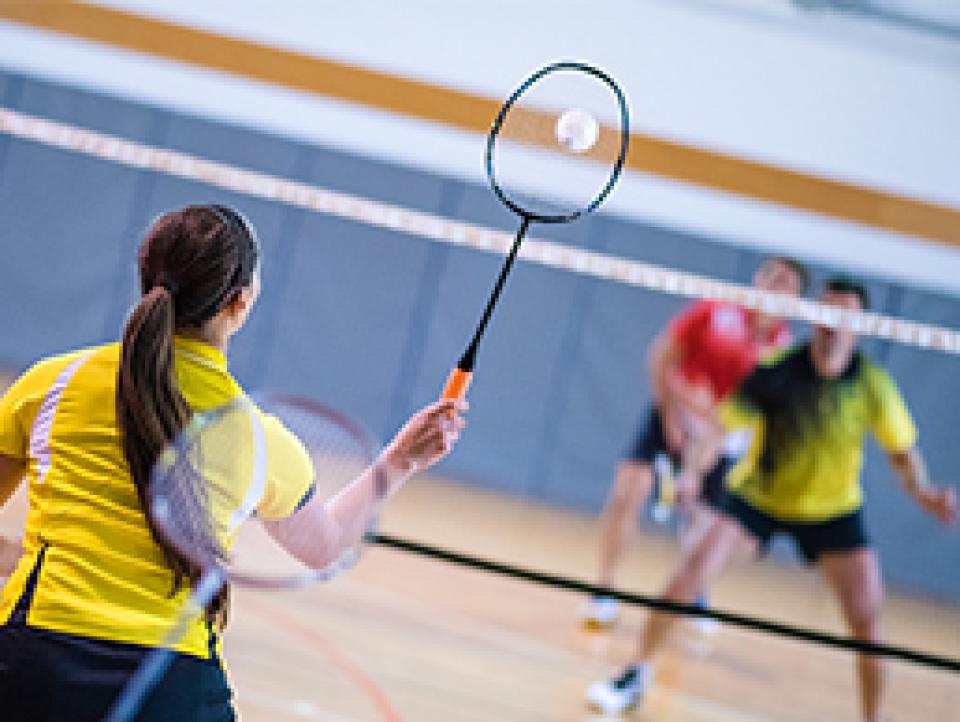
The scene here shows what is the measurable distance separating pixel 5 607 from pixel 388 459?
565mm

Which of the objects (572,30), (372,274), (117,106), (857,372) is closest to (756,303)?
(857,372)

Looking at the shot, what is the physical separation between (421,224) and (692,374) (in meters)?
2.68

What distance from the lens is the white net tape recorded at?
540 cm

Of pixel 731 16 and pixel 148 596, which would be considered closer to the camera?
pixel 148 596

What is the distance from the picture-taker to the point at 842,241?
697 centimetres

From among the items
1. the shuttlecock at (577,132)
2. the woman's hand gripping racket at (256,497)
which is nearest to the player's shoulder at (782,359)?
the shuttlecock at (577,132)

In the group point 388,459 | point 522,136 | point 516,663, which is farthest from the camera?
point 516,663

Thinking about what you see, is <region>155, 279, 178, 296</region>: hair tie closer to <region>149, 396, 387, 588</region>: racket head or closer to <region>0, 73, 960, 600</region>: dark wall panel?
<region>149, 396, 387, 588</region>: racket head

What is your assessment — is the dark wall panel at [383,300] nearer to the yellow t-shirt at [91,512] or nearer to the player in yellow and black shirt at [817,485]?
the player in yellow and black shirt at [817,485]

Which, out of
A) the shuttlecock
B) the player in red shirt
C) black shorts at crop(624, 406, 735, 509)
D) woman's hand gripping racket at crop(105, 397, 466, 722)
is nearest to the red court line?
the player in red shirt

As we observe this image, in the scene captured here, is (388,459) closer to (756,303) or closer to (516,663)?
(516,663)

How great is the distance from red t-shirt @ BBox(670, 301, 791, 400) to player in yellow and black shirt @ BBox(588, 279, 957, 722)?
40 cm

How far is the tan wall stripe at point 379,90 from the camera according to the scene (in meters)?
3.99

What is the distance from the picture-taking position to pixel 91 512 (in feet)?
5.15
